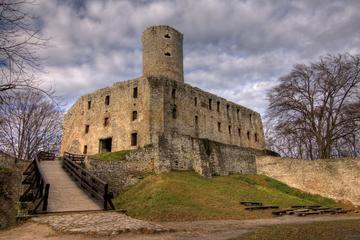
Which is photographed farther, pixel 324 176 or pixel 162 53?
pixel 162 53

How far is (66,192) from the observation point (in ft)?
45.9

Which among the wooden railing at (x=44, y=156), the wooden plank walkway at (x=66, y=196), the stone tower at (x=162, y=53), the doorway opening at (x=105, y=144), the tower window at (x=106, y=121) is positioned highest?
the stone tower at (x=162, y=53)

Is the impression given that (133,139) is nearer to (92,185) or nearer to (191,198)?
(191,198)

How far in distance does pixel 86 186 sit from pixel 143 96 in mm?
15988

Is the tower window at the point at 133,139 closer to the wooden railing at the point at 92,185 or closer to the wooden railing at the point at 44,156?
the wooden railing at the point at 44,156

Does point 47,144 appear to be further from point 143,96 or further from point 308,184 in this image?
point 308,184

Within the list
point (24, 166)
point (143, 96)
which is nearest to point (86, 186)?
point (24, 166)

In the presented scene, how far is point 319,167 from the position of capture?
26.7m

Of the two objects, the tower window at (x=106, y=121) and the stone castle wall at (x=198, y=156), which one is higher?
the tower window at (x=106, y=121)

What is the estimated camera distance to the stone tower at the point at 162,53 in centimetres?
3219

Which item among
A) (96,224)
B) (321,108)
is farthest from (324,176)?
(96,224)

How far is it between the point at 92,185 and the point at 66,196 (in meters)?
1.13

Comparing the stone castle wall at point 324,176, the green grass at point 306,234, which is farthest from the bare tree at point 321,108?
the green grass at point 306,234

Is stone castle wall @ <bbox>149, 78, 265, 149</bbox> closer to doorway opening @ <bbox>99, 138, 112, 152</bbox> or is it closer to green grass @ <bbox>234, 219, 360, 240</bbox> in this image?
doorway opening @ <bbox>99, 138, 112, 152</bbox>
